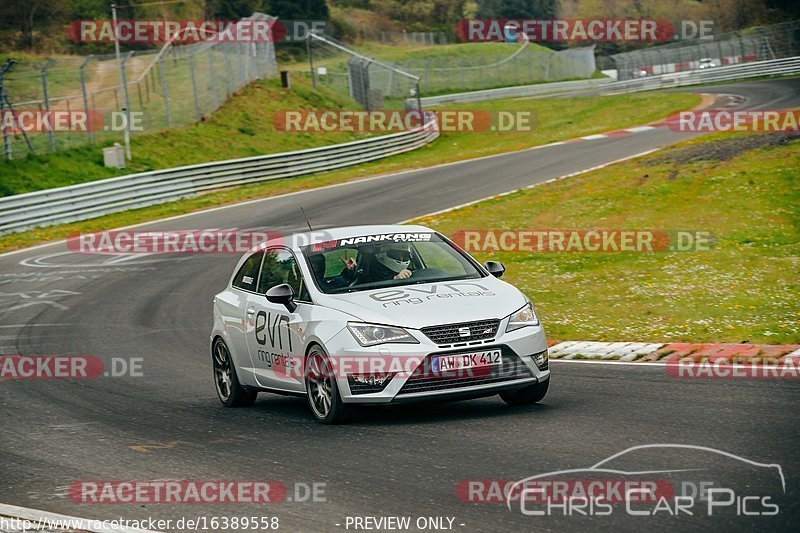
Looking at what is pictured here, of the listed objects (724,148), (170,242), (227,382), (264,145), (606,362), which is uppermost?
(227,382)

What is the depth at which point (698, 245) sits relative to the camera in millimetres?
19219

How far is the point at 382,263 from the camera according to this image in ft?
32.5

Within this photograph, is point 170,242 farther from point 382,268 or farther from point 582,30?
point 582,30

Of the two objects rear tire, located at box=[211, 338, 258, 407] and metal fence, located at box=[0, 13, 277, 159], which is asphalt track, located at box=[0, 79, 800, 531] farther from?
metal fence, located at box=[0, 13, 277, 159]

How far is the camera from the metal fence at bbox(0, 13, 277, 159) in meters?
34.4

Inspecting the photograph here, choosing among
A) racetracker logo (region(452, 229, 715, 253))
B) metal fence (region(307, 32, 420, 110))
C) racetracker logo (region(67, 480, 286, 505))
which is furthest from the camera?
metal fence (region(307, 32, 420, 110))

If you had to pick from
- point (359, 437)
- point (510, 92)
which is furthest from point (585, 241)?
point (510, 92)

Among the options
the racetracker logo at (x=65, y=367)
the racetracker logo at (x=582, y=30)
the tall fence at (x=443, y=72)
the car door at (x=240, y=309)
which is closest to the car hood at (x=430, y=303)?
the car door at (x=240, y=309)

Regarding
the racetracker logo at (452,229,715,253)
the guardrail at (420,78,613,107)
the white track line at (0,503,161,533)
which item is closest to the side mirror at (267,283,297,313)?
the white track line at (0,503,161,533)

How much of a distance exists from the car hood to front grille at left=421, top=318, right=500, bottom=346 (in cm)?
4

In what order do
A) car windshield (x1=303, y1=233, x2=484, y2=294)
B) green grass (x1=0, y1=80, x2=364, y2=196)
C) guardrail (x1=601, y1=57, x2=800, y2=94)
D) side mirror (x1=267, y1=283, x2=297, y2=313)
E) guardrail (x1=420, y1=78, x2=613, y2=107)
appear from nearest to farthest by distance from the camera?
side mirror (x1=267, y1=283, x2=297, y2=313) < car windshield (x1=303, y1=233, x2=484, y2=294) < green grass (x1=0, y1=80, x2=364, y2=196) < guardrail (x1=601, y1=57, x2=800, y2=94) < guardrail (x1=420, y1=78, x2=613, y2=107)

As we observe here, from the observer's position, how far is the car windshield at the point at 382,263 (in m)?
9.70

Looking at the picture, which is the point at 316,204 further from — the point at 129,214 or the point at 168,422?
the point at 168,422

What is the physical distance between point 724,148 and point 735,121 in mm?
8976
